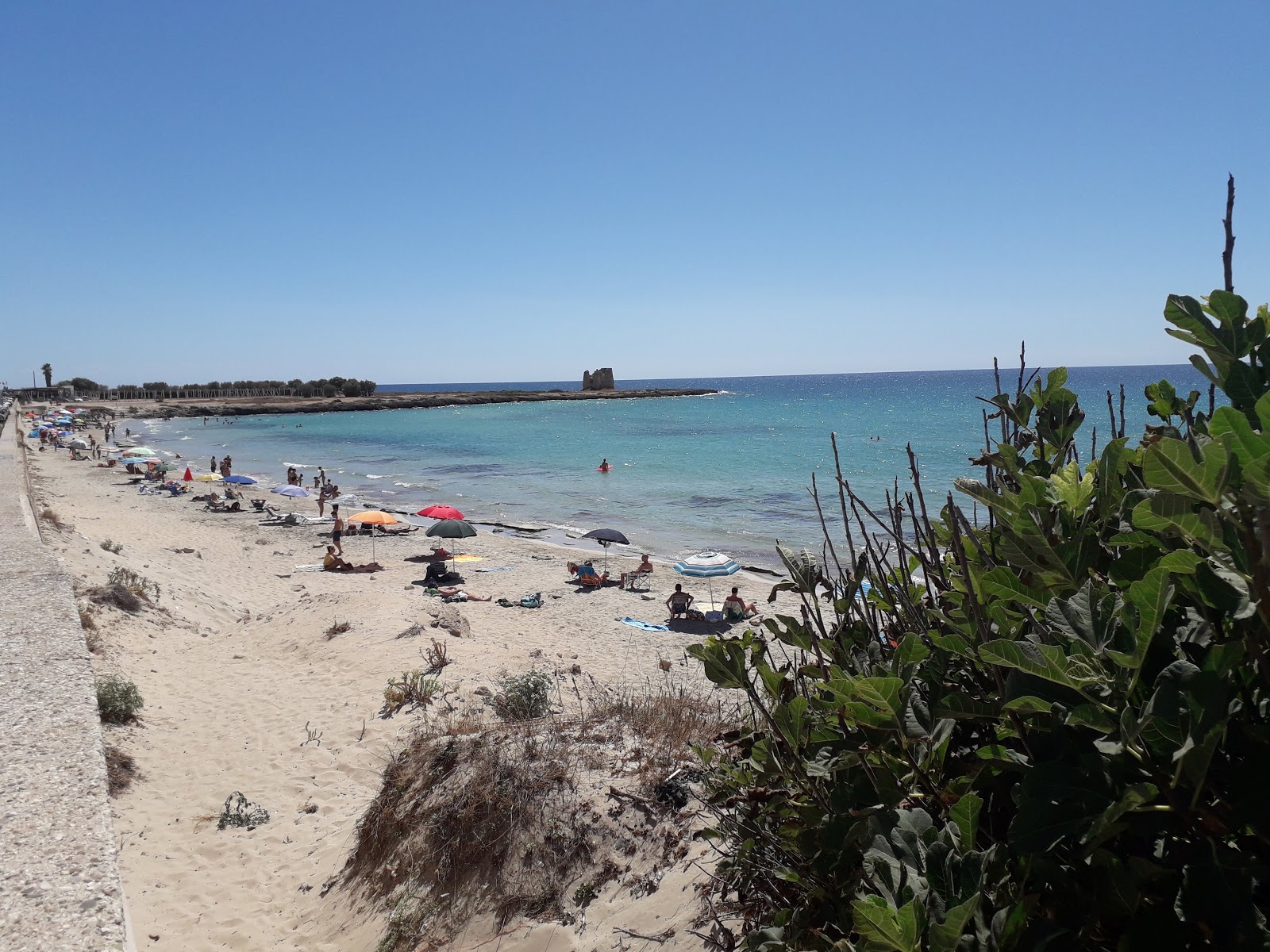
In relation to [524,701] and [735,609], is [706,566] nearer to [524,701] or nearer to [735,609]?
[735,609]

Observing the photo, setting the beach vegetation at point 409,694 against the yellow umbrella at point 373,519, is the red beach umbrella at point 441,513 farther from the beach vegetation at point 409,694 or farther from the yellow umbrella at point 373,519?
the beach vegetation at point 409,694

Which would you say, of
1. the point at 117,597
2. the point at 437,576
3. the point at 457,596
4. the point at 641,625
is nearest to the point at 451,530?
the point at 437,576

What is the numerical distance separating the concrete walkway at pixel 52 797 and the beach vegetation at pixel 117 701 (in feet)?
2.38

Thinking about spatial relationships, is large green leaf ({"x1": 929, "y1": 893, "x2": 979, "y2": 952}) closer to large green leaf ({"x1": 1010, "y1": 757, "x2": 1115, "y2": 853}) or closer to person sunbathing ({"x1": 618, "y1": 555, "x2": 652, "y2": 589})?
large green leaf ({"x1": 1010, "y1": 757, "x2": 1115, "y2": 853})

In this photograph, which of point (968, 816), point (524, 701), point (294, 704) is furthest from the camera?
point (294, 704)

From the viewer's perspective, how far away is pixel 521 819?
4.05m

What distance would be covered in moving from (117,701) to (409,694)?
256 centimetres

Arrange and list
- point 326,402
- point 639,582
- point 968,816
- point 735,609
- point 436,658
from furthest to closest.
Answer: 1. point 326,402
2. point 639,582
3. point 735,609
4. point 436,658
5. point 968,816

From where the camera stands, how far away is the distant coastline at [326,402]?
278 feet

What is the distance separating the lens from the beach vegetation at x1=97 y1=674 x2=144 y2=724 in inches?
267

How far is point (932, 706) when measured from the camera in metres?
1.40

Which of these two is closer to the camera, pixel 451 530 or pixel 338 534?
pixel 451 530

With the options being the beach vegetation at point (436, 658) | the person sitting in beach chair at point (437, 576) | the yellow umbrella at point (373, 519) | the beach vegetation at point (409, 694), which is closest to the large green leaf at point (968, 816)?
the beach vegetation at point (409, 694)

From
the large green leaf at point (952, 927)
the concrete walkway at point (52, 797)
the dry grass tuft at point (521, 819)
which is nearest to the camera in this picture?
the large green leaf at point (952, 927)
